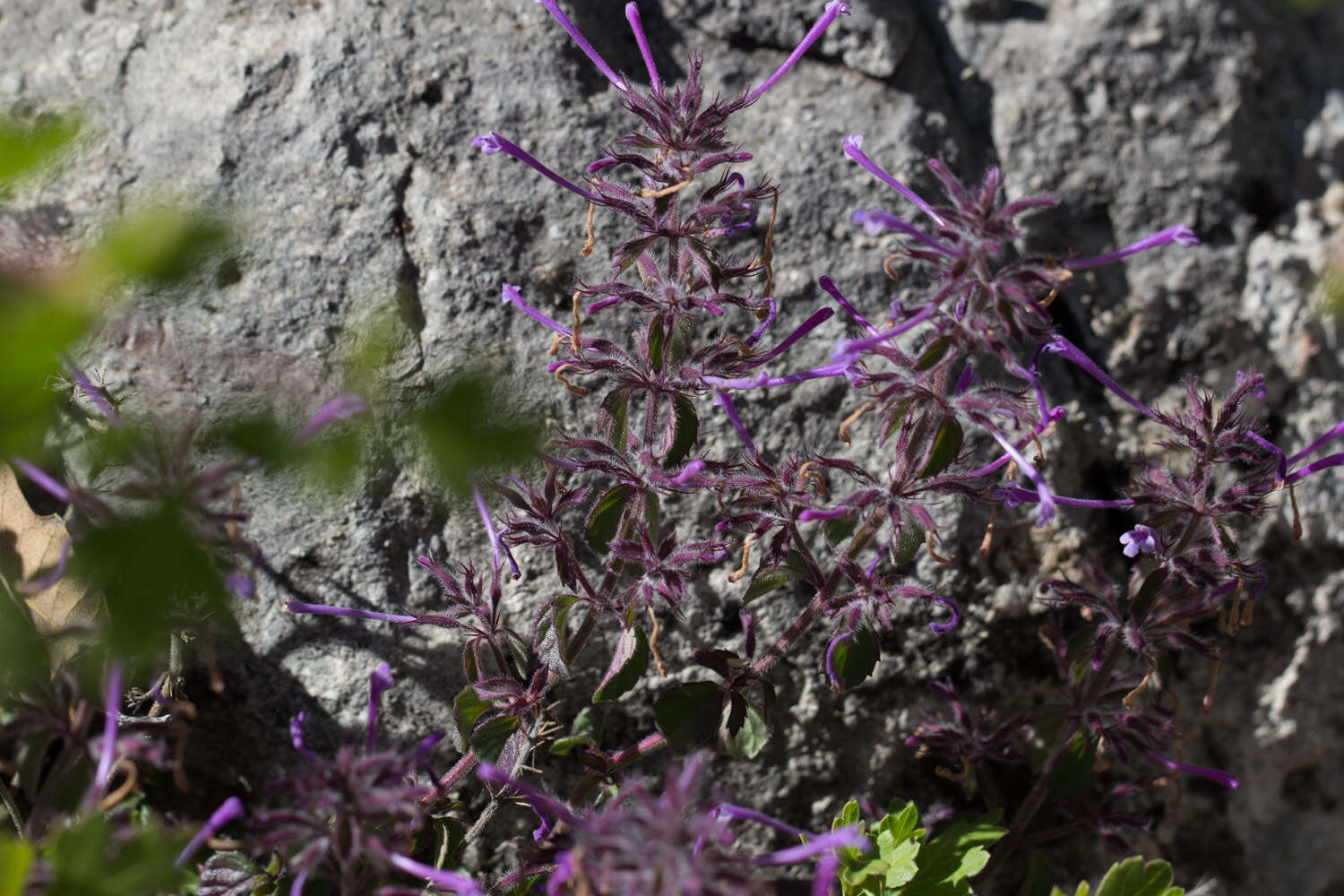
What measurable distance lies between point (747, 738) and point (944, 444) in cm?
84

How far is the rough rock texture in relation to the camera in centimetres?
255

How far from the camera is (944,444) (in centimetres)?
197

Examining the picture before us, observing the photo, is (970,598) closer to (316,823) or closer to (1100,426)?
(1100,426)

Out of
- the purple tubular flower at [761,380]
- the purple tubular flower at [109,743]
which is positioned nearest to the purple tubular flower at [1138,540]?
the purple tubular flower at [761,380]

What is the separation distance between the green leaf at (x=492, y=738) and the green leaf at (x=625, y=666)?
19 cm

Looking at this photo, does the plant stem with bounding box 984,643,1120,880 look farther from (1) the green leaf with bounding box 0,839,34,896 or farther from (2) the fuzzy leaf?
(1) the green leaf with bounding box 0,839,34,896

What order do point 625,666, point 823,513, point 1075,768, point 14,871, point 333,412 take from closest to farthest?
point 333,412 → point 14,871 → point 823,513 → point 625,666 → point 1075,768

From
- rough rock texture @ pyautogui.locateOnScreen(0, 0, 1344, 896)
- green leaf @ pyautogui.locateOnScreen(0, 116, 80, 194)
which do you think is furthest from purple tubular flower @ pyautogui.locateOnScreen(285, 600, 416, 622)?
green leaf @ pyautogui.locateOnScreen(0, 116, 80, 194)

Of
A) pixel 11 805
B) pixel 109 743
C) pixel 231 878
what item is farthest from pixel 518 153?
pixel 11 805

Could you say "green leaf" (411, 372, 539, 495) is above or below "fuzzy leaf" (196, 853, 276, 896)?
above

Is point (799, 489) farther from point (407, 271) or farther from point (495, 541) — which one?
point (407, 271)

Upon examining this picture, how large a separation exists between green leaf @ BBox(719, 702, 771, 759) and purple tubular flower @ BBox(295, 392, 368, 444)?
1.49 meters

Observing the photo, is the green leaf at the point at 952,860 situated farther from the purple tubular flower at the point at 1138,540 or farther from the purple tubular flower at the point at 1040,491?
the purple tubular flower at the point at 1040,491

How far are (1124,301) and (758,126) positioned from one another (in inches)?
43.1
